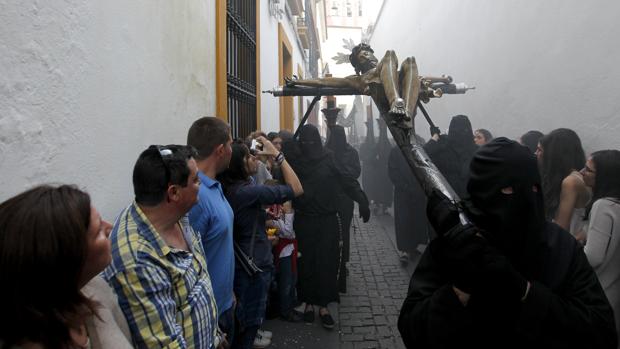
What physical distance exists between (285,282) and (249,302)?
1.14m

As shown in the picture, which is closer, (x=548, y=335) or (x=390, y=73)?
(x=548, y=335)

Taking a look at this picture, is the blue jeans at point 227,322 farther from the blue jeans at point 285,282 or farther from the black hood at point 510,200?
the black hood at point 510,200

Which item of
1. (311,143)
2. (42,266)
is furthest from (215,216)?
(311,143)

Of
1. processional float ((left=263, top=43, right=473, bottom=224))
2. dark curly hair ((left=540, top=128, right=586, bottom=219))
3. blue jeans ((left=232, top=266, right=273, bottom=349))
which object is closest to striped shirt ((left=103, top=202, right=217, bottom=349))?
blue jeans ((left=232, top=266, right=273, bottom=349))

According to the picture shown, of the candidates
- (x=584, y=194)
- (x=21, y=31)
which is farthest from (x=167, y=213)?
(x=584, y=194)

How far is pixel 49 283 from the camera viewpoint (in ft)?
3.23

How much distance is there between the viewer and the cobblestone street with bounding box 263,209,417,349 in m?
3.72

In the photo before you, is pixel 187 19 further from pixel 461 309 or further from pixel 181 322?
pixel 461 309

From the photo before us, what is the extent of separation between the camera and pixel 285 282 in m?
3.92

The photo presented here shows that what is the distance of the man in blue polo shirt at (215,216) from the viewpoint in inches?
87.5

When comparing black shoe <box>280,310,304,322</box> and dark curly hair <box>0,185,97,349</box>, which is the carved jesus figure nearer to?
dark curly hair <box>0,185,97,349</box>

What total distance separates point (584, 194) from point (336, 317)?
8.50 feet

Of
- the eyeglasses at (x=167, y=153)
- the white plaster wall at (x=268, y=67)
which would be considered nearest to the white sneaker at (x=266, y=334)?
the eyeglasses at (x=167, y=153)

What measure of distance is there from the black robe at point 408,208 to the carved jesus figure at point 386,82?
2.80 m
